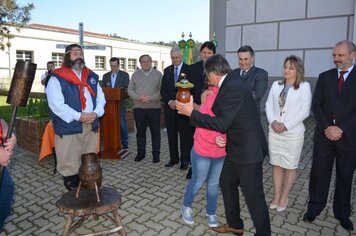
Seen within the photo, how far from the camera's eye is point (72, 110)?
4.01m

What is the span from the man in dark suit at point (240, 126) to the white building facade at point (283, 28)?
7.20m

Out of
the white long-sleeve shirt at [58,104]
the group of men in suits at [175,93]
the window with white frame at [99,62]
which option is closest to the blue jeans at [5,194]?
the white long-sleeve shirt at [58,104]

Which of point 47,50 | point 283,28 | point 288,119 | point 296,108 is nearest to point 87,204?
point 288,119

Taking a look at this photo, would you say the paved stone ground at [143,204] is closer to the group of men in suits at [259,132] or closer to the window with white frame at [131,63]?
the group of men in suits at [259,132]

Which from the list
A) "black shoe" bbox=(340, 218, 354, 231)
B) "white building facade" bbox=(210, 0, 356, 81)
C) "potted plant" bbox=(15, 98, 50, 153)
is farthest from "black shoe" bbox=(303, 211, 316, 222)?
"white building facade" bbox=(210, 0, 356, 81)

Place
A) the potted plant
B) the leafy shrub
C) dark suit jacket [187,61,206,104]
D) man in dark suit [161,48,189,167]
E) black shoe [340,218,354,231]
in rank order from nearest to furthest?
black shoe [340,218,354,231] < dark suit jacket [187,61,206,104] < man in dark suit [161,48,189,167] < the potted plant < the leafy shrub

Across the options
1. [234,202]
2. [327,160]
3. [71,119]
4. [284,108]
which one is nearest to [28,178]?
[71,119]

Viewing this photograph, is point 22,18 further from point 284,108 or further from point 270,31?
point 284,108

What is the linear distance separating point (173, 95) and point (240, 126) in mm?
2822

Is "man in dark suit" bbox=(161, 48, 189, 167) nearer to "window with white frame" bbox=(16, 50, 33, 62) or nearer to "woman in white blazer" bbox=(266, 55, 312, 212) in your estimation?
"woman in white blazer" bbox=(266, 55, 312, 212)

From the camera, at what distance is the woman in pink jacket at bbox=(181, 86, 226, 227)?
3.37m

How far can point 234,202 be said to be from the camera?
3.45 m

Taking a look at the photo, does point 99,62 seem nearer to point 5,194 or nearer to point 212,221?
point 212,221

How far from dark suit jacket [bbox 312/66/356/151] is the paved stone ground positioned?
1013 mm
